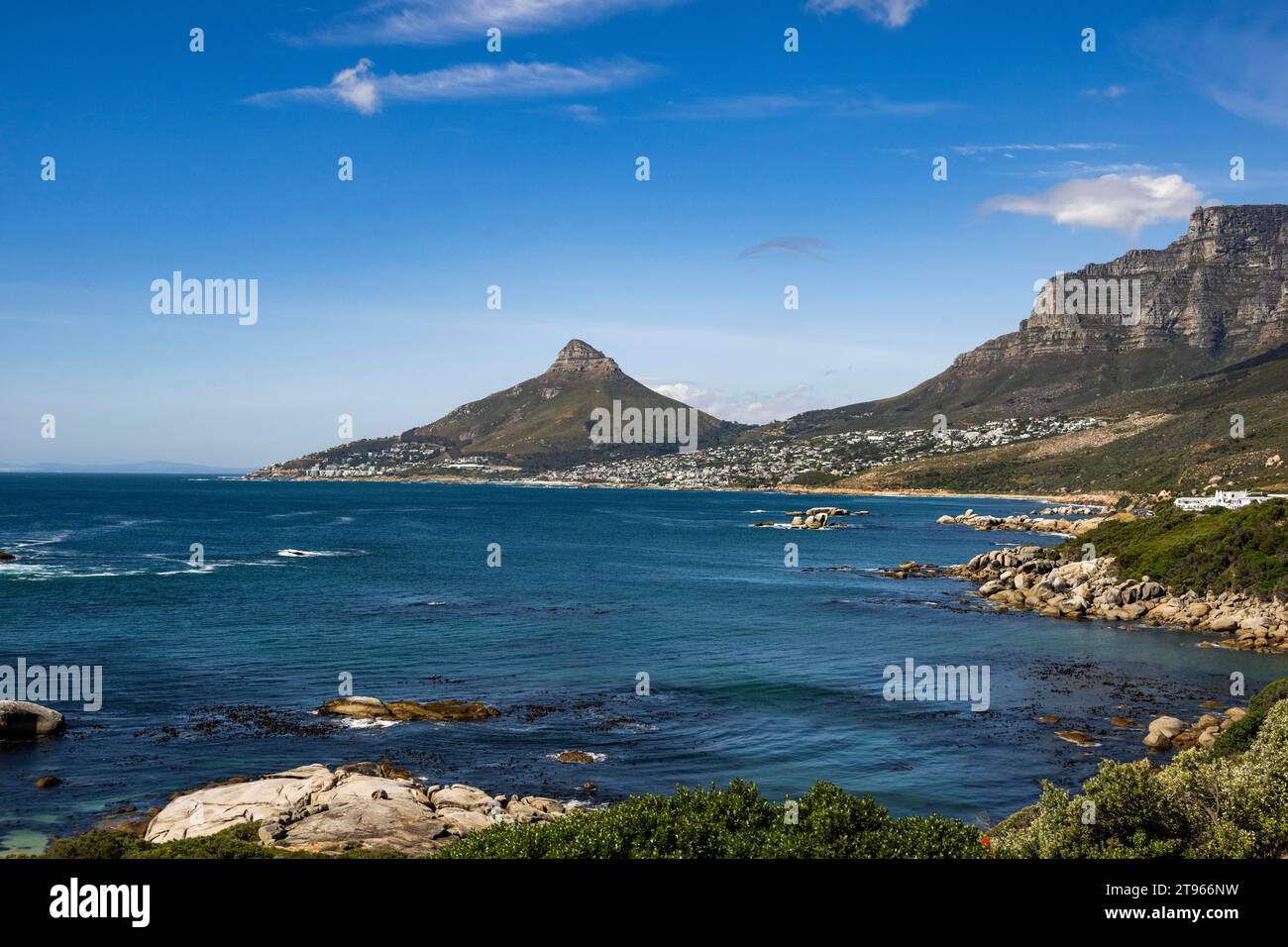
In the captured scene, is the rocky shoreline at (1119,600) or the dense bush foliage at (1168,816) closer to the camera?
the dense bush foliage at (1168,816)

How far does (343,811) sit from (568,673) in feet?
80.9

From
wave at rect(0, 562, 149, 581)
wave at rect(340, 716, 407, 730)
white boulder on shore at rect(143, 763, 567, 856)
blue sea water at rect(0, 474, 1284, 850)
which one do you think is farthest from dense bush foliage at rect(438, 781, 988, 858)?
wave at rect(0, 562, 149, 581)

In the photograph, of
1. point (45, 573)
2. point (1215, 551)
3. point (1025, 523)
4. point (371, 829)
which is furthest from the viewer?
point (1025, 523)

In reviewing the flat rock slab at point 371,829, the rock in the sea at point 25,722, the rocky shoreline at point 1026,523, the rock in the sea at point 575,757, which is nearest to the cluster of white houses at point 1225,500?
the rocky shoreline at point 1026,523

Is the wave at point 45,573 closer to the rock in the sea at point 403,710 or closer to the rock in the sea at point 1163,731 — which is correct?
the rock in the sea at point 403,710

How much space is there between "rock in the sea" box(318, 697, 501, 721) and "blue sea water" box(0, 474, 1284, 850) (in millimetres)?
1278

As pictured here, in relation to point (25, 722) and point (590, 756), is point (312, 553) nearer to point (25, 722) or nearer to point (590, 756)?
point (25, 722)

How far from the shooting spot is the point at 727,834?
61.2ft

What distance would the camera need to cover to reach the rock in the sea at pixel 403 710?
136 ft

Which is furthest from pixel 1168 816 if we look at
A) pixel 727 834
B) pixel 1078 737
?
pixel 1078 737

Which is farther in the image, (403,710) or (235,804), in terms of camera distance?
(403,710)

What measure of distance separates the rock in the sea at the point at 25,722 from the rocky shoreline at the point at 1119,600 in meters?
62.5
